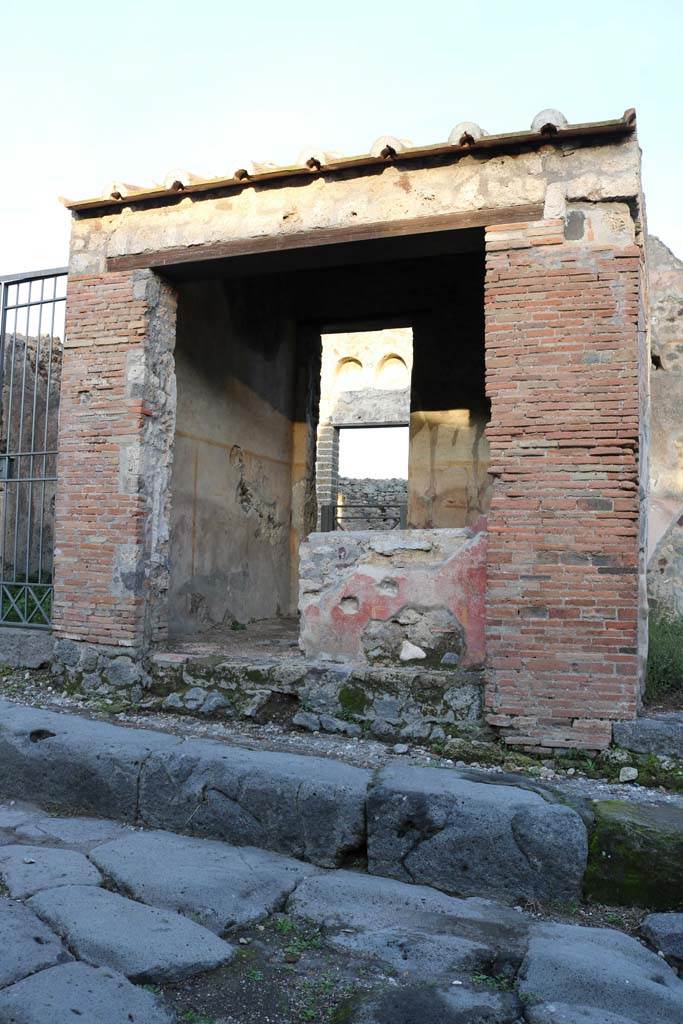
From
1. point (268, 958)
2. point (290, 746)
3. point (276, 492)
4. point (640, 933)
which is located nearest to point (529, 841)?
point (640, 933)

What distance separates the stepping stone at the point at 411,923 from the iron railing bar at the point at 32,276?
5002mm

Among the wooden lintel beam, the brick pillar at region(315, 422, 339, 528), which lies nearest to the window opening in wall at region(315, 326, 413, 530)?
the brick pillar at region(315, 422, 339, 528)

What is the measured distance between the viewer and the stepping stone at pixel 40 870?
3.29m

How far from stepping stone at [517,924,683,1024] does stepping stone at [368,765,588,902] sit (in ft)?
1.56

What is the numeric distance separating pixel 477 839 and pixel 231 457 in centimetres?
470

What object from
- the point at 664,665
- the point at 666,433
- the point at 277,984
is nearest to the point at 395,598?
the point at 664,665

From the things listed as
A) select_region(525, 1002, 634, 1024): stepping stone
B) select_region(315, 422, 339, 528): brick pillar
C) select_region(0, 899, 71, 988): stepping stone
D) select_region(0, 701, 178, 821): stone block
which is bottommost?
select_region(525, 1002, 634, 1024): stepping stone

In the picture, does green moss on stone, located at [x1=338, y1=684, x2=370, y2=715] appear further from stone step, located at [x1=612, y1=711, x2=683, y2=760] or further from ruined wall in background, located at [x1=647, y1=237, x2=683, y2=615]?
ruined wall in background, located at [x1=647, y1=237, x2=683, y2=615]

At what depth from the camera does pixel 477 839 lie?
3555 mm

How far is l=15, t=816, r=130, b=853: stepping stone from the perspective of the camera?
3.91m

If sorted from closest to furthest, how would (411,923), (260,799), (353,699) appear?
1. (411,923)
2. (260,799)
3. (353,699)

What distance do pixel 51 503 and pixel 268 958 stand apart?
6.66 m

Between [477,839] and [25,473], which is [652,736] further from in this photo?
[25,473]

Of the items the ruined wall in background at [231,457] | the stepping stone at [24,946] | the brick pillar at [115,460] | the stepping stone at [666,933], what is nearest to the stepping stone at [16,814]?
the stepping stone at [24,946]
